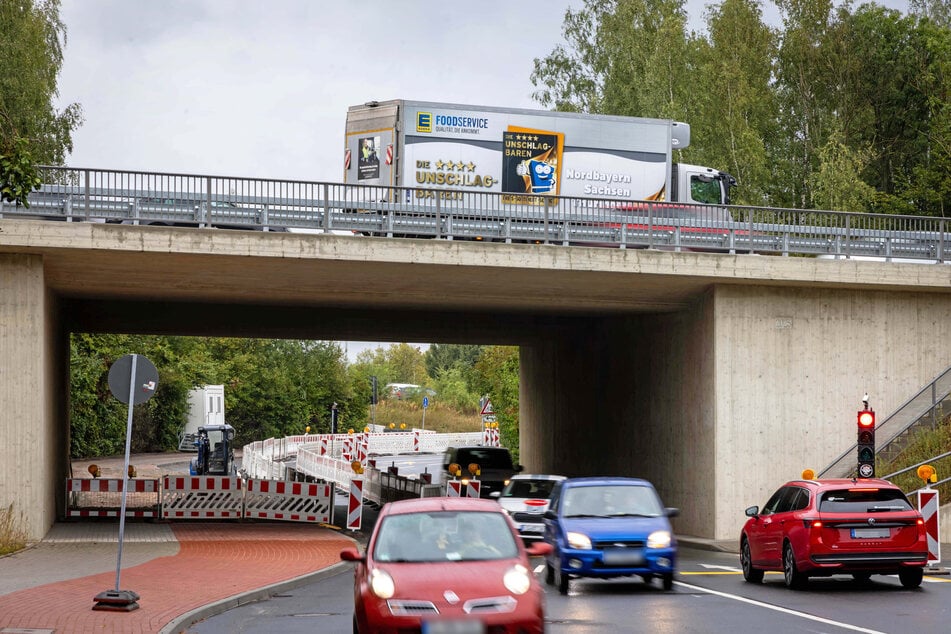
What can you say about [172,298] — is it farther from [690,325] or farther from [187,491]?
[690,325]

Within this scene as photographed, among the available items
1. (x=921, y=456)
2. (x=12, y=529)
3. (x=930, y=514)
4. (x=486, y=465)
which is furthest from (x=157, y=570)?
(x=921, y=456)

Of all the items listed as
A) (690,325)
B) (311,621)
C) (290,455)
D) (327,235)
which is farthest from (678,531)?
(290,455)

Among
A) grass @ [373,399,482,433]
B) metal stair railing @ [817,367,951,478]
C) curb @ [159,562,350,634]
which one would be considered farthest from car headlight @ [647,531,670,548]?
grass @ [373,399,482,433]

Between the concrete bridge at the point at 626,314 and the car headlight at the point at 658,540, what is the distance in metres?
10.1

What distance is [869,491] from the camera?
51.4 ft

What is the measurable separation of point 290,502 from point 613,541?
1435 cm

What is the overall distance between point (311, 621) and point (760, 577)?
709 centimetres

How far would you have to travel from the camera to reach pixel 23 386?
2305cm

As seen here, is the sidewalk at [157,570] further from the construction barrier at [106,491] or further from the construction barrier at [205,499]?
the construction barrier at [106,491]

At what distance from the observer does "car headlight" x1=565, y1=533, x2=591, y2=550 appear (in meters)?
15.6

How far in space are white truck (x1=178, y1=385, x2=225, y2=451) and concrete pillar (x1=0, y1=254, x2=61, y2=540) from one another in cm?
4659

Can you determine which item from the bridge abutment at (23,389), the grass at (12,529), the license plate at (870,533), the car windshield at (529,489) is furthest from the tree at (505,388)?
the license plate at (870,533)

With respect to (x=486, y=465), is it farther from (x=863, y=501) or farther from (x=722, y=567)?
(x=863, y=501)

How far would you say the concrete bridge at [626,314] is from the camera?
23078 millimetres
